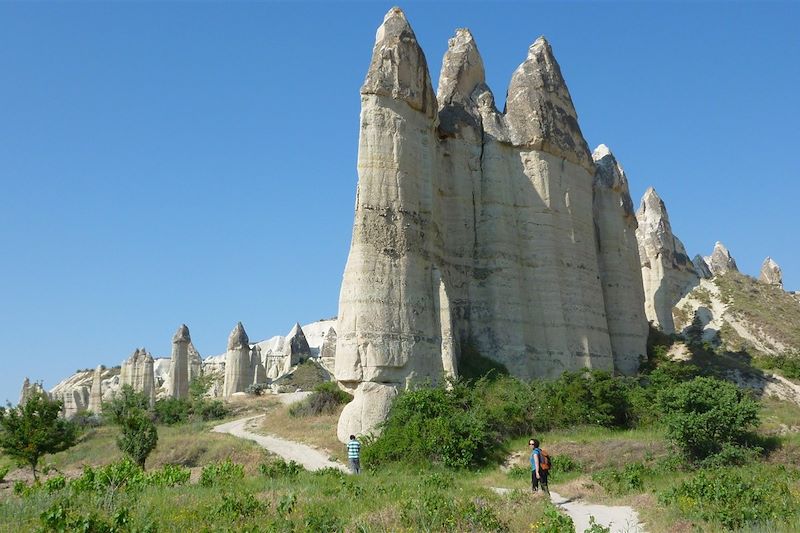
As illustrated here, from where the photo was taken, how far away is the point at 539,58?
1302 inches

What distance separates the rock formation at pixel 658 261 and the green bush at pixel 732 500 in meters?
38.3

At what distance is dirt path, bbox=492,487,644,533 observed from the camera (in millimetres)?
10992

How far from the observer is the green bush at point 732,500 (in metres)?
10.2

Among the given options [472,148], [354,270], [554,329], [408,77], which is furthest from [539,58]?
[354,270]

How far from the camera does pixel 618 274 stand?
34.6 meters

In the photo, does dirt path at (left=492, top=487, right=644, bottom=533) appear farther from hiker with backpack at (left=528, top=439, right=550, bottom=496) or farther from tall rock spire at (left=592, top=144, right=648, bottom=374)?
tall rock spire at (left=592, top=144, right=648, bottom=374)

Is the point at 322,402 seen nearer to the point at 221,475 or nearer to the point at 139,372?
the point at 221,475

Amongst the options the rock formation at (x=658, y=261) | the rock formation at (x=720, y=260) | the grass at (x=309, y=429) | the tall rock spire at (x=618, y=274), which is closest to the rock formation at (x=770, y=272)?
the rock formation at (x=720, y=260)

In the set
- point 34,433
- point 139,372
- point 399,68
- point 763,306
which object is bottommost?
point 34,433

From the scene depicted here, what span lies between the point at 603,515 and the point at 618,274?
Answer: 77.9ft

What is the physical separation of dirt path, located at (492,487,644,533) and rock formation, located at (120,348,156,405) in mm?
39193

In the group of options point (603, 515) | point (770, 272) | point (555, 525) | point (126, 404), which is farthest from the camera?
point (770, 272)

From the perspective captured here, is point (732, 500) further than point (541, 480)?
No

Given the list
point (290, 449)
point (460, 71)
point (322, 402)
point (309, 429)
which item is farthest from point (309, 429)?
point (460, 71)
